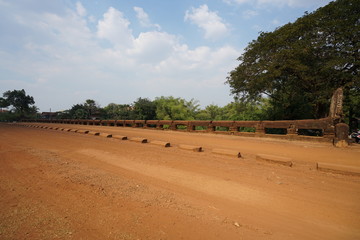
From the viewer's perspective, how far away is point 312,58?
14.2 metres

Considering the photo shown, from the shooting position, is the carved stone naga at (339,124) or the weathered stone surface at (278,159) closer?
the weathered stone surface at (278,159)

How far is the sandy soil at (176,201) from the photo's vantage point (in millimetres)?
1962

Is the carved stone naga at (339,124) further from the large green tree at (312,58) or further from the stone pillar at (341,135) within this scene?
the large green tree at (312,58)

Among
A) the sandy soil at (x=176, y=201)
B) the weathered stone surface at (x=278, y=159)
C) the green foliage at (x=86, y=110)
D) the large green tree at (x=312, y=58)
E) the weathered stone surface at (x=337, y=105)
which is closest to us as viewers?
the sandy soil at (x=176, y=201)

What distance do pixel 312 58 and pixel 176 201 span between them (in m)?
16.9

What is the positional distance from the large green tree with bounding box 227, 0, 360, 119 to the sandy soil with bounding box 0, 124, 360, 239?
12.3m

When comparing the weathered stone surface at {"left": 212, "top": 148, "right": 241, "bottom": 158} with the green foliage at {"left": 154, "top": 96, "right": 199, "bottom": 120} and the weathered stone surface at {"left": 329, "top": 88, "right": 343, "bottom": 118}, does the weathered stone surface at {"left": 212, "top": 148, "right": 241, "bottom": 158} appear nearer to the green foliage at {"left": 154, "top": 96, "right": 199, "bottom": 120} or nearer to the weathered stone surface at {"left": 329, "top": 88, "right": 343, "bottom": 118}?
the weathered stone surface at {"left": 329, "top": 88, "right": 343, "bottom": 118}

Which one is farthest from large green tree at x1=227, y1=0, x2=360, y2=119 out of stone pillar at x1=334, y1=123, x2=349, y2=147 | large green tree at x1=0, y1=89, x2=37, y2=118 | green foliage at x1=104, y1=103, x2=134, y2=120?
large green tree at x1=0, y1=89, x2=37, y2=118

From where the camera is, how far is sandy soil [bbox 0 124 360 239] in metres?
1.96

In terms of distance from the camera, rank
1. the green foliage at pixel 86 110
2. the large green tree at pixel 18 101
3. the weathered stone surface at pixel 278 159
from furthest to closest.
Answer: the large green tree at pixel 18 101, the green foliage at pixel 86 110, the weathered stone surface at pixel 278 159

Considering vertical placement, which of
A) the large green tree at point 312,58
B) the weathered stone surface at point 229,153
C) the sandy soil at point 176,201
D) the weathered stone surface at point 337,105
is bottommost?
the sandy soil at point 176,201

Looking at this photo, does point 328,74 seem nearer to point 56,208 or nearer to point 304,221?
point 304,221

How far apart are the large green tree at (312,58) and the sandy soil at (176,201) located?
1228cm

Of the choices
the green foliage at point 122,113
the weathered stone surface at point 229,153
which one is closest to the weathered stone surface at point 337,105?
the weathered stone surface at point 229,153
